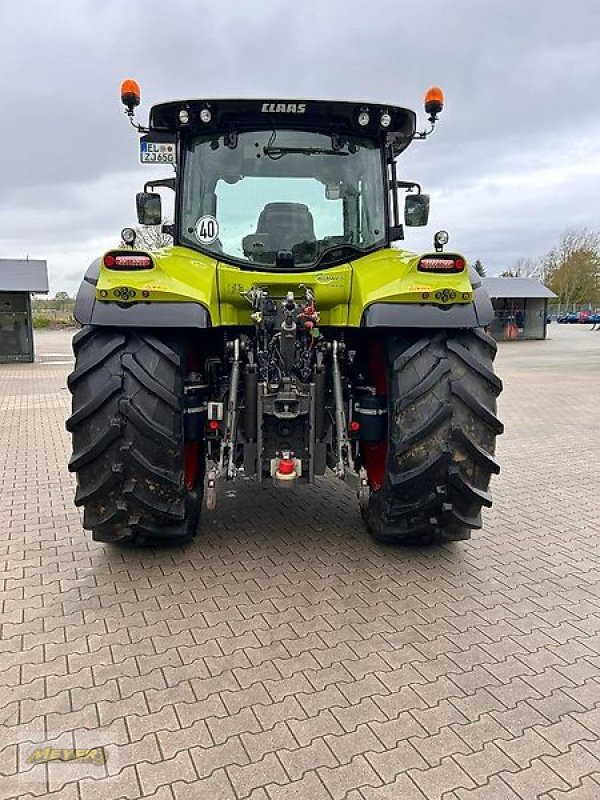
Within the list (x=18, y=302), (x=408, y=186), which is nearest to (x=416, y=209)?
(x=408, y=186)

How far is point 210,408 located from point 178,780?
2.16 m

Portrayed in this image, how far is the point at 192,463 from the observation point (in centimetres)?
457

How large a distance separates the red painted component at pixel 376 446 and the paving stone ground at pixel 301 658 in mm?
455

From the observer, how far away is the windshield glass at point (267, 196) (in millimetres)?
4387

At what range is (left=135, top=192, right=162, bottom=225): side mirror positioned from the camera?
5008 millimetres

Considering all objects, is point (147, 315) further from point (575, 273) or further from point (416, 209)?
point (575, 273)

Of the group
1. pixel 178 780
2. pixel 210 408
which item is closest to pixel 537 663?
pixel 178 780

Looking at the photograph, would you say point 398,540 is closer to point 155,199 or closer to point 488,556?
point 488,556

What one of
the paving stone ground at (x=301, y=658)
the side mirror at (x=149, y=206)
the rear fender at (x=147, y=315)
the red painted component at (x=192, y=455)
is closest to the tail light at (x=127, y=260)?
the rear fender at (x=147, y=315)

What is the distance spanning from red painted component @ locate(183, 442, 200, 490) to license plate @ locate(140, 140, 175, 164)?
6.33 feet

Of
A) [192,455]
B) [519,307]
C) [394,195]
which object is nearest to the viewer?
[192,455]

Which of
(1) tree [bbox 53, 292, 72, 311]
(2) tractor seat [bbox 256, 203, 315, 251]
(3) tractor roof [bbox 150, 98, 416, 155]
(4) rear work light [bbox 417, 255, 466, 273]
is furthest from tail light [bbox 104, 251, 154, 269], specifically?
(1) tree [bbox 53, 292, 72, 311]

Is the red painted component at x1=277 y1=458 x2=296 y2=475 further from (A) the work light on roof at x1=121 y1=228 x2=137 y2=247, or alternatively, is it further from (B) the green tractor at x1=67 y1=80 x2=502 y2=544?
(A) the work light on roof at x1=121 y1=228 x2=137 y2=247

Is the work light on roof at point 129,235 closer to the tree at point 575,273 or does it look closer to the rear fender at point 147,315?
the rear fender at point 147,315
